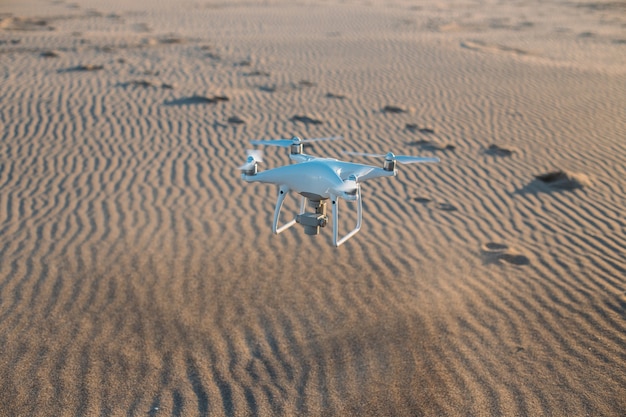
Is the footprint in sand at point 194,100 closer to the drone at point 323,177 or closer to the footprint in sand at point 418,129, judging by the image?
the footprint in sand at point 418,129

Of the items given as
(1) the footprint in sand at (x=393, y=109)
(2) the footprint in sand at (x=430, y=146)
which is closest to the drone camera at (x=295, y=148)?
(2) the footprint in sand at (x=430, y=146)

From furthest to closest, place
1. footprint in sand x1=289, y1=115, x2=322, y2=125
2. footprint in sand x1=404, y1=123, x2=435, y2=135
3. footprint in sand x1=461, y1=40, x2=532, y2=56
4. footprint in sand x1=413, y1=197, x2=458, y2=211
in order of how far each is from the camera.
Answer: footprint in sand x1=461, y1=40, x2=532, y2=56, footprint in sand x1=289, y1=115, x2=322, y2=125, footprint in sand x1=404, y1=123, x2=435, y2=135, footprint in sand x1=413, y1=197, x2=458, y2=211

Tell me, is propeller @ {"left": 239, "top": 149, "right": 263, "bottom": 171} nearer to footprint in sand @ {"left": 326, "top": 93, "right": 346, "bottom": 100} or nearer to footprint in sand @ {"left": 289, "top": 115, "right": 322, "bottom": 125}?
footprint in sand @ {"left": 289, "top": 115, "right": 322, "bottom": 125}

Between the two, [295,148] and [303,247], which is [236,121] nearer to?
[303,247]

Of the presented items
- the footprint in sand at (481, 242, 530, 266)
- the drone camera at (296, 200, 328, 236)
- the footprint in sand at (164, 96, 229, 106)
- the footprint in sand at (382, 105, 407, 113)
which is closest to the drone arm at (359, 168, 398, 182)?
the drone camera at (296, 200, 328, 236)

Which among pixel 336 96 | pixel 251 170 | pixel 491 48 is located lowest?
pixel 336 96

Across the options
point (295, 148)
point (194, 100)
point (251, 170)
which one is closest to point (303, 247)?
point (295, 148)
